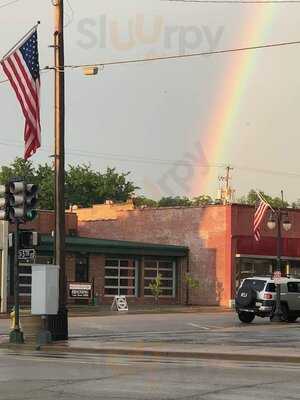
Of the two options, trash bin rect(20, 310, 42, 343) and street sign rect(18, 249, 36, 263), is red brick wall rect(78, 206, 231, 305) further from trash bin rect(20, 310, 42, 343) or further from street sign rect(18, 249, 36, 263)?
street sign rect(18, 249, 36, 263)

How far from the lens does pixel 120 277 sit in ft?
175

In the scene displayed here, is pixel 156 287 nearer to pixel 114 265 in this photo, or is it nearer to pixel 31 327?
pixel 114 265

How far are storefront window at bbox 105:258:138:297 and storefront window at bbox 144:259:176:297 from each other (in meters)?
0.99

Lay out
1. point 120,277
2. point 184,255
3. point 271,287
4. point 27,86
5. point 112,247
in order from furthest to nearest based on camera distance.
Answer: point 184,255 < point 120,277 < point 112,247 < point 271,287 < point 27,86

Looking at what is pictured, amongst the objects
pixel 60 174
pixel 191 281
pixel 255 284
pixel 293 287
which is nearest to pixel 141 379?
pixel 60 174

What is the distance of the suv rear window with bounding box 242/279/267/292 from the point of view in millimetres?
34875

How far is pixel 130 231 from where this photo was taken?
60156mm

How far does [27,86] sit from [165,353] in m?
8.14

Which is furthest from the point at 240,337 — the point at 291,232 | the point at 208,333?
the point at 291,232

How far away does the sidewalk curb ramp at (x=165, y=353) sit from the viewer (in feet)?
56.3

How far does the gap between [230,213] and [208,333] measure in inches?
1098

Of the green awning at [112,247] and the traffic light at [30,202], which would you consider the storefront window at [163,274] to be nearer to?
the green awning at [112,247]

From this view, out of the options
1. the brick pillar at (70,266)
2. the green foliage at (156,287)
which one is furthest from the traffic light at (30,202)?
the green foliage at (156,287)

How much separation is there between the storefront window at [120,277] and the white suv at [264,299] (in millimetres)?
18832
